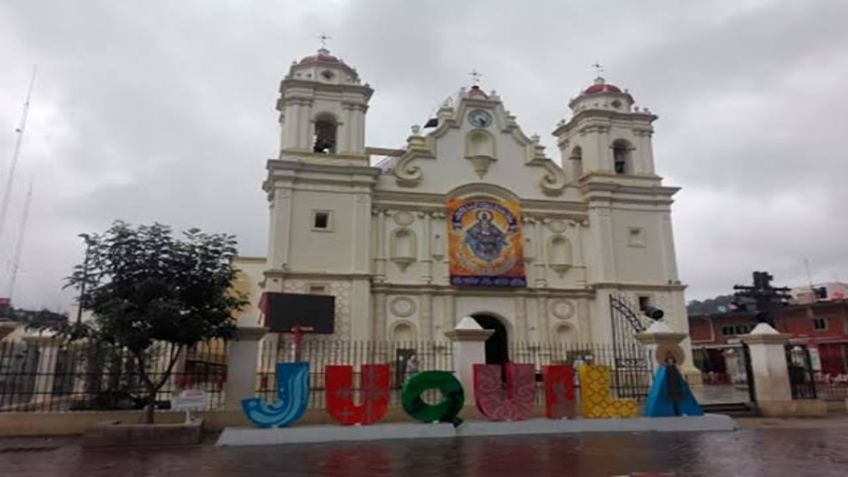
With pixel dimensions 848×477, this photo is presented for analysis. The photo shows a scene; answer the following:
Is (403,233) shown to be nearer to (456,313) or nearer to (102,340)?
(456,313)

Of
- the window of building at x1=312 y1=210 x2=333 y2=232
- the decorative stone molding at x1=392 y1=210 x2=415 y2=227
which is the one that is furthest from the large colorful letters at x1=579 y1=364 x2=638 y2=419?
the window of building at x1=312 y1=210 x2=333 y2=232

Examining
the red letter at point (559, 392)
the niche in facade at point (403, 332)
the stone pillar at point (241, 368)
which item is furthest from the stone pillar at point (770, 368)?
the stone pillar at point (241, 368)

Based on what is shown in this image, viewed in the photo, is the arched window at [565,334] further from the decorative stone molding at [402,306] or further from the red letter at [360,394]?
the red letter at [360,394]

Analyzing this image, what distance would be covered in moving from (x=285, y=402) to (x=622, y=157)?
76.8 feet

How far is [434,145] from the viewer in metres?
27.2

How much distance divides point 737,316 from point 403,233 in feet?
92.7

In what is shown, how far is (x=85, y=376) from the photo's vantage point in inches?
535

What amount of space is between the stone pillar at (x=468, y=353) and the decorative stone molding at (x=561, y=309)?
13024mm

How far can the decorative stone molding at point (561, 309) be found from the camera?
2622cm

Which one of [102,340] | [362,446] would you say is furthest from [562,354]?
[102,340]

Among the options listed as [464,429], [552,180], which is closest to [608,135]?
[552,180]

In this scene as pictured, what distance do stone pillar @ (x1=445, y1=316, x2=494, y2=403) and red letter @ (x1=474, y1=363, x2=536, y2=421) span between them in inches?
26.3

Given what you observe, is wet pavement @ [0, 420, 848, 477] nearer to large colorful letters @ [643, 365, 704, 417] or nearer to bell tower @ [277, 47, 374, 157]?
large colorful letters @ [643, 365, 704, 417]

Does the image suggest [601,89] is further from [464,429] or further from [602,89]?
[464,429]
